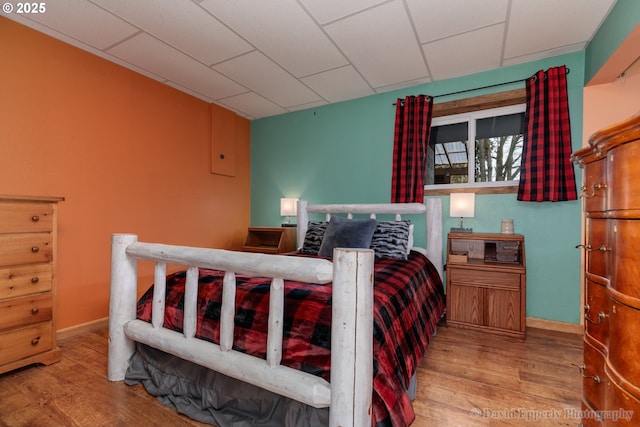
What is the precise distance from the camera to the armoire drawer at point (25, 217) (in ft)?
5.40

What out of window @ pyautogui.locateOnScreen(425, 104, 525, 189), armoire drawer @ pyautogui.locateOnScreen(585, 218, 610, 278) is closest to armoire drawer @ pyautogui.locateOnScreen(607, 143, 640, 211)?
armoire drawer @ pyautogui.locateOnScreen(585, 218, 610, 278)

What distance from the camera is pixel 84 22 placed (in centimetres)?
206

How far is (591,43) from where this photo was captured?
2.25 meters

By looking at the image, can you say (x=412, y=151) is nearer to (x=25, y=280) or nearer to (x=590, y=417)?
(x=590, y=417)

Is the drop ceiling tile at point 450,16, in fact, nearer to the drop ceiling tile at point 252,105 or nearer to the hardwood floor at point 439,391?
the drop ceiling tile at point 252,105

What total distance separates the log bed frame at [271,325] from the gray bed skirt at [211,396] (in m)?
0.14

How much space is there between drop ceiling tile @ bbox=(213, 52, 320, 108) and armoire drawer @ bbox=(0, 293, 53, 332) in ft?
7.39

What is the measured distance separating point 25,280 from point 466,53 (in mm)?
3583

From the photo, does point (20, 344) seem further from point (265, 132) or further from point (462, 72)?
point (462, 72)

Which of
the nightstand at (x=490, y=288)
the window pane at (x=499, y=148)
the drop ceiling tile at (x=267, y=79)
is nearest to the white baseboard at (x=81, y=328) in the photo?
the drop ceiling tile at (x=267, y=79)

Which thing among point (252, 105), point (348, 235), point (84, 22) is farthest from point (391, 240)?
point (84, 22)

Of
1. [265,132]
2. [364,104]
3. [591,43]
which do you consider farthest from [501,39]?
[265,132]

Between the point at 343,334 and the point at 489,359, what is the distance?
62.0 inches

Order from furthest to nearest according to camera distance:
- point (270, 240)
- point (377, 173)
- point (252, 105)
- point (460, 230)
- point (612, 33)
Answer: point (270, 240), point (252, 105), point (377, 173), point (460, 230), point (612, 33)
